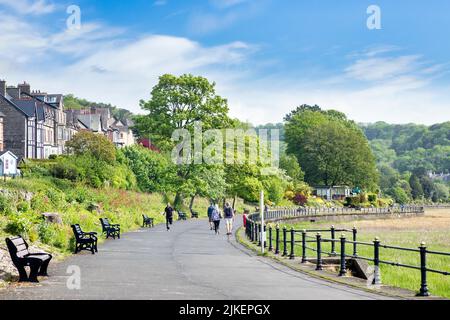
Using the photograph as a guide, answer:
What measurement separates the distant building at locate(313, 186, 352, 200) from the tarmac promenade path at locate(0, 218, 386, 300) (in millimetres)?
95285

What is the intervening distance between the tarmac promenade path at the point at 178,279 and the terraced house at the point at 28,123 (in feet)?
186

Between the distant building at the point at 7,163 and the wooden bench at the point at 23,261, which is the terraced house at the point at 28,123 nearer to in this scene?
the distant building at the point at 7,163

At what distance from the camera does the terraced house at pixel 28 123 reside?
259 ft

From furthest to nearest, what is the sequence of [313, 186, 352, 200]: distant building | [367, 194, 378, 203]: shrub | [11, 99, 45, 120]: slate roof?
[313, 186, 352, 200]: distant building, [367, 194, 378, 203]: shrub, [11, 99, 45, 120]: slate roof

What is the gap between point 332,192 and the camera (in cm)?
12381

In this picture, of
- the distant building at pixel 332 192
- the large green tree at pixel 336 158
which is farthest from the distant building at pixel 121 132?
the distant building at pixel 332 192

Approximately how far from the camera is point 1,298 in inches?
515

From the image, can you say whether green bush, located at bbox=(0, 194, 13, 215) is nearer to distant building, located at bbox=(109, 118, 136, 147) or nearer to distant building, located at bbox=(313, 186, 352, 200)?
distant building, located at bbox=(109, 118, 136, 147)

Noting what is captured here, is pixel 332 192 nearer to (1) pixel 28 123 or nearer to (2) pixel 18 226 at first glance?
(1) pixel 28 123

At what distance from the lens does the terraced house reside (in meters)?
78.9

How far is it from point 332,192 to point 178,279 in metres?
109

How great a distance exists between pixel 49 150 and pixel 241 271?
73335 mm

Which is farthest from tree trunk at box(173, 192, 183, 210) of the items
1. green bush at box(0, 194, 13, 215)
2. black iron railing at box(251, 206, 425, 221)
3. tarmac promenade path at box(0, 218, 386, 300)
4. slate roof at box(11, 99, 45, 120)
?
tarmac promenade path at box(0, 218, 386, 300)

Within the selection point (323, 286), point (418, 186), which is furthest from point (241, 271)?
point (418, 186)
